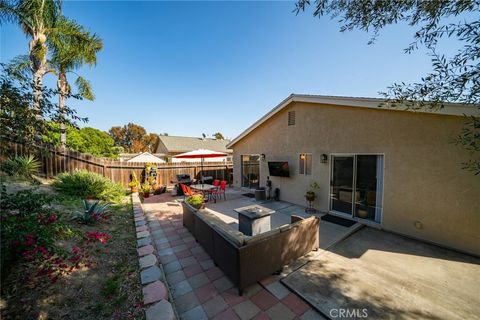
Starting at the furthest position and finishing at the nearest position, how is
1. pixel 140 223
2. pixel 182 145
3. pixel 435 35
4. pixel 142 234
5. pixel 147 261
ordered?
1. pixel 182 145
2. pixel 140 223
3. pixel 142 234
4. pixel 147 261
5. pixel 435 35

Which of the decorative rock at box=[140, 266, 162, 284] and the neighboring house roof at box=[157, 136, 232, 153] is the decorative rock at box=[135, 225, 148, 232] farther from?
the neighboring house roof at box=[157, 136, 232, 153]

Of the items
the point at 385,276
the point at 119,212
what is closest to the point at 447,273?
the point at 385,276

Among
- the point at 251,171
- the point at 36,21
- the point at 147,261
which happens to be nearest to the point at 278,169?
the point at 251,171

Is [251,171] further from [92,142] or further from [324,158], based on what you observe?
[92,142]

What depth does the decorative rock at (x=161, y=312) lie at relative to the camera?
2.27 m

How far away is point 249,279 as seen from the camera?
2.99 metres

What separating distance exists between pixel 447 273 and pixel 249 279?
13.8 feet

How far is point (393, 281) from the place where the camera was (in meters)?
3.30

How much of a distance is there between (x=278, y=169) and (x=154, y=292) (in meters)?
7.11

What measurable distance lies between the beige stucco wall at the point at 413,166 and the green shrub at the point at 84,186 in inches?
370

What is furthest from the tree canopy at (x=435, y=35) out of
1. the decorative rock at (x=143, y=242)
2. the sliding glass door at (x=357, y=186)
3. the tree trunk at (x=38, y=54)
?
the tree trunk at (x=38, y=54)

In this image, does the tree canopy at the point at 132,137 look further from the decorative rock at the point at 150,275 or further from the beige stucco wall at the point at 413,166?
the decorative rock at the point at 150,275

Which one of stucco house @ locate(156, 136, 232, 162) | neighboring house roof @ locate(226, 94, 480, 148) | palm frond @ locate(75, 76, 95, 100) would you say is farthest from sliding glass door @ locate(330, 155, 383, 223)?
stucco house @ locate(156, 136, 232, 162)

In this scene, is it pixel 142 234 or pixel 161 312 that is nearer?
pixel 161 312
